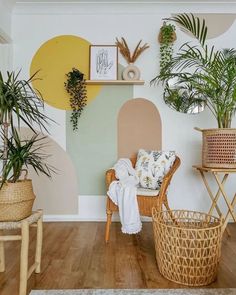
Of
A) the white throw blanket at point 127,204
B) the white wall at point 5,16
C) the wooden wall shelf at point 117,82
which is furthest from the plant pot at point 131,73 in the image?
the white wall at point 5,16

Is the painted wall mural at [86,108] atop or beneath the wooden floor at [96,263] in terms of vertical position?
atop

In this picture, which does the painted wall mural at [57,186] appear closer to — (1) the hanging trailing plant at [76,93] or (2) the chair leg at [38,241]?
(1) the hanging trailing plant at [76,93]

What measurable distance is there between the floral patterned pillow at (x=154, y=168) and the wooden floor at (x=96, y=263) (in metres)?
0.53

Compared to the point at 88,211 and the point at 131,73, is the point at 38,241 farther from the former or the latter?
the point at 131,73

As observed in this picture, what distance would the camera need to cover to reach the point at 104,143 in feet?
10.8

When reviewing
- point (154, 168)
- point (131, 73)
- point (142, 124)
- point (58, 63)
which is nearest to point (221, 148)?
point (154, 168)

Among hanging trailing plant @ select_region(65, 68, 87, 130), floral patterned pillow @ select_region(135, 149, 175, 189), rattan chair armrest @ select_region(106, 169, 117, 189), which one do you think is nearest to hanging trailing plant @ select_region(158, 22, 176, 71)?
hanging trailing plant @ select_region(65, 68, 87, 130)

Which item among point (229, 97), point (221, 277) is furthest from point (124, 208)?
point (229, 97)

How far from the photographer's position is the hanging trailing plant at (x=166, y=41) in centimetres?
313

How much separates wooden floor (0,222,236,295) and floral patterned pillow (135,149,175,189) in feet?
1.75

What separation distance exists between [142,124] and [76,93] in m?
0.88

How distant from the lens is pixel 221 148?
2.39 metres

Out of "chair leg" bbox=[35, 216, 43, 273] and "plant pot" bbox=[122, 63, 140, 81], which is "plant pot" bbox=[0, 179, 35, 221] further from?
"plant pot" bbox=[122, 63, 140, 81]

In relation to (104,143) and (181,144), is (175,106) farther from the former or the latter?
(104,143)
